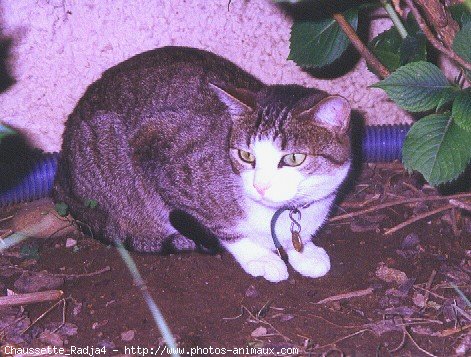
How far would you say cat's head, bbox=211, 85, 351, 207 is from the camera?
7.45ft

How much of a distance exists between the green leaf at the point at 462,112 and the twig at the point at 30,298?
5.53 ft

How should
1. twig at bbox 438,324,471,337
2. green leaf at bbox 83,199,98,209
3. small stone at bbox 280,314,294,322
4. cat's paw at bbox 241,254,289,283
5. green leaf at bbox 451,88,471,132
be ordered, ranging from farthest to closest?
green leaf at bbox 83,199,98,209
cat's paw at bbox 241,254,289,283
small stone at bbox 280,314,294,322
twig at bbox 438,324,471,337
green leaf at bbox 451,88,471,132

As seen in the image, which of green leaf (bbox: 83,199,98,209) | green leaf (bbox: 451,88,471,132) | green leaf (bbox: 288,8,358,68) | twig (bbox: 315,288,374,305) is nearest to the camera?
green leaf (bbox: 451,88,471,132)

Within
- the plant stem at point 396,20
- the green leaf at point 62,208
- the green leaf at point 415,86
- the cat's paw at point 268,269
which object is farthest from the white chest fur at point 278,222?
the green leaf at point 62,208

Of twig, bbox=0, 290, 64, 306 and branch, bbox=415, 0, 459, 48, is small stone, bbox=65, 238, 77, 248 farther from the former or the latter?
branch, bbox=415, 0, 459, 48

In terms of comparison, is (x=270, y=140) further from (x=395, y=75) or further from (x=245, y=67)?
(x=245, y=67)

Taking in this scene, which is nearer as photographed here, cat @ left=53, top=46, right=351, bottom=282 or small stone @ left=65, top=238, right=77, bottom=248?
cat @ left=53, top=46, right=351, bottom=282

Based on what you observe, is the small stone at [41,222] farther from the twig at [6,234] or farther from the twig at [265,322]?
the twig at [265,322]

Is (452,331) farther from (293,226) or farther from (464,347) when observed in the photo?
(293,226)

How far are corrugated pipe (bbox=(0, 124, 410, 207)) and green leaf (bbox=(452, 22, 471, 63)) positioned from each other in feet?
4.02

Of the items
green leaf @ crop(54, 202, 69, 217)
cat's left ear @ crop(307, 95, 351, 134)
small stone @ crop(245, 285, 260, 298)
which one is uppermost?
cat's left ear @ crop(307, 95, 351, 134)

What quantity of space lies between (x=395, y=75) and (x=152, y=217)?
128 centimetres

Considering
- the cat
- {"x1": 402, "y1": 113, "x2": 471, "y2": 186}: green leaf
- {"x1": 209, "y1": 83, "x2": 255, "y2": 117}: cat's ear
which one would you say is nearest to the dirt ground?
the cat

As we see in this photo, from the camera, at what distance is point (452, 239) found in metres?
2.78
